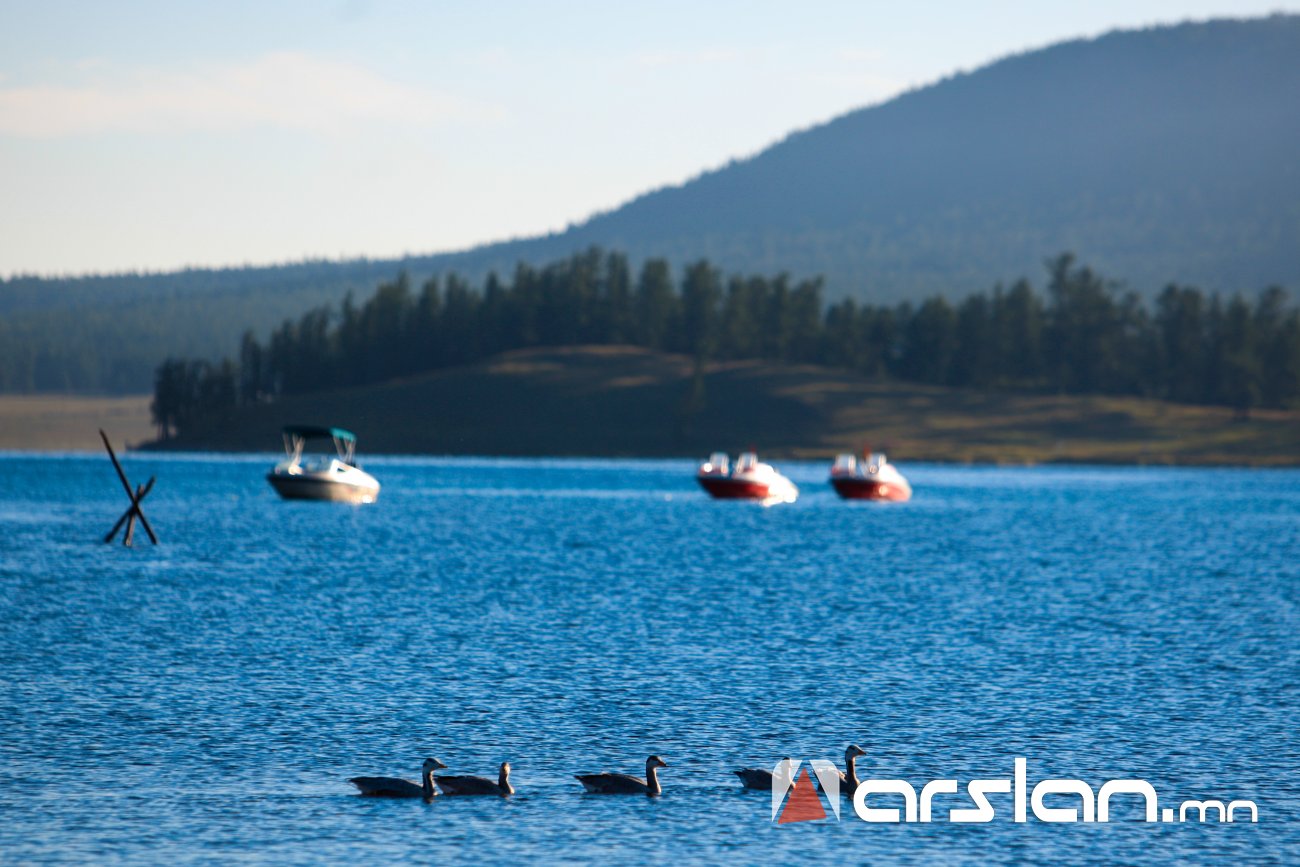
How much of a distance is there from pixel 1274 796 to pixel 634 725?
470 inches

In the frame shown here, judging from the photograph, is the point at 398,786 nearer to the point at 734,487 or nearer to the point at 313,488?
the point at 313,488

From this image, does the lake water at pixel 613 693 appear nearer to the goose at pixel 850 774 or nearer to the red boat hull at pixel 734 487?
the goose at pixel 850 774

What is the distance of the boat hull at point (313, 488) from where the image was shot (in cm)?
12706

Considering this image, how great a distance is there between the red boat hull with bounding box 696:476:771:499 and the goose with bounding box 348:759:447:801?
107m

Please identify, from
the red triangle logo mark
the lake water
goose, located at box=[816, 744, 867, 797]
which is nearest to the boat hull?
the lake water

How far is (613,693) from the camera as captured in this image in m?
37.1

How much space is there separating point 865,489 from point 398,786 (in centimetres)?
11139

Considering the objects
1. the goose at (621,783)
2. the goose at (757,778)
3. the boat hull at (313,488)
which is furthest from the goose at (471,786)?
the boat hull at (313,488)

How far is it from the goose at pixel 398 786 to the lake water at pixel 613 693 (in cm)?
24

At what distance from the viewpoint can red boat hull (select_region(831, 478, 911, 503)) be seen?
135875 millimetres

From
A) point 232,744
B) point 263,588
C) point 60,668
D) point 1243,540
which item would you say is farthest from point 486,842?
point 1243,540

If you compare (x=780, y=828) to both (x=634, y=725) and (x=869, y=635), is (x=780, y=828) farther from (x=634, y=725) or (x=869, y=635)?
(x=869, y=635)

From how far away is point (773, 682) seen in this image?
3906 cm

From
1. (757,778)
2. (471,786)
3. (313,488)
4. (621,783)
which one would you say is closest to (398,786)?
(471,786)
